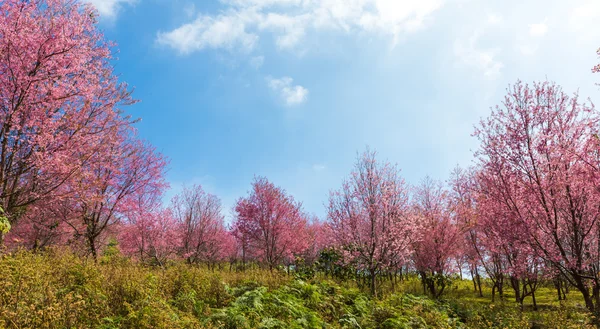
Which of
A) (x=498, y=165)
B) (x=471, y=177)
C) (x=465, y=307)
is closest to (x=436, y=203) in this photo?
(x=471, y=177)

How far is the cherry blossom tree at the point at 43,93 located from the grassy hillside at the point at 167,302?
83.3 inches

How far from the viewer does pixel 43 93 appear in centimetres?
830

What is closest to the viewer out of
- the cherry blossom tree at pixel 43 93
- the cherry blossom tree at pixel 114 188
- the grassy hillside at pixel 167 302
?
the grassy hillside at pixel 167 302

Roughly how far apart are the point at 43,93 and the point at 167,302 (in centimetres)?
613

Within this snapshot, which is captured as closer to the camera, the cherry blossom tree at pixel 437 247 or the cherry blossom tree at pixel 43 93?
the cherry blossom tree at pixel 43 93

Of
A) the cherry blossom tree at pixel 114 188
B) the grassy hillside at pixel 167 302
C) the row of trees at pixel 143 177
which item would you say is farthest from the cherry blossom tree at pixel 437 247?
the cherry blossom tree at pixel 114 188

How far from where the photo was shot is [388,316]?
29.8ft

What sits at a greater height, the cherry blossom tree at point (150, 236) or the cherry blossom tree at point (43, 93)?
the cherry blossom tree at point (43, 93)

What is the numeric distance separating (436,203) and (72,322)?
68.3 ft

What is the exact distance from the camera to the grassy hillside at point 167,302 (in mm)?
5104

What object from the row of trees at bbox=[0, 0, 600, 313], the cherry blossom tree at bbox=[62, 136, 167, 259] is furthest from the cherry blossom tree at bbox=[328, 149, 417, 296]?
the cherry blossom tree at bbox=[62, 136, 167, 259]

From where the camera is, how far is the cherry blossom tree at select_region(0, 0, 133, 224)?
7.67m

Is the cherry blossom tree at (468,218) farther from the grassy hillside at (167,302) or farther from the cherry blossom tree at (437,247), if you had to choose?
the grassy hillside at (167,302)

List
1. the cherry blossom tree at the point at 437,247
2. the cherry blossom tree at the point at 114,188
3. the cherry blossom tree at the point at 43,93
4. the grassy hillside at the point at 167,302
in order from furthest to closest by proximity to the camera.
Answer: the cherry blossom tree at the point at 437,247 → the cherry blossom tree at the point at 114,188 → the cherry blossom tree at the point at 43,93 → the grassy hillside at the point at 167,302
